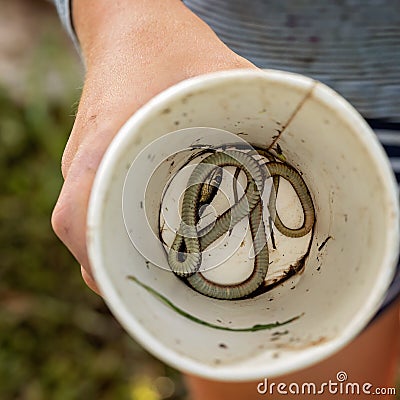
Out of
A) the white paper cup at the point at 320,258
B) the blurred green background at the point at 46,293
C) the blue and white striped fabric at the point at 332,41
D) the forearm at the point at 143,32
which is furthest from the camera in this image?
the blurred green background at the point at 46,293

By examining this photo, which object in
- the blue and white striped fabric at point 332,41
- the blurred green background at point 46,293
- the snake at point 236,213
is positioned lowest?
the blurred green background at point 46,293

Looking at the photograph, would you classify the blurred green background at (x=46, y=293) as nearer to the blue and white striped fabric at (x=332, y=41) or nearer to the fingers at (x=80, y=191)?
the blue and white striped fabric at (x=332, y=41)

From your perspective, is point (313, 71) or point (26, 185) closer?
point (313, 71)

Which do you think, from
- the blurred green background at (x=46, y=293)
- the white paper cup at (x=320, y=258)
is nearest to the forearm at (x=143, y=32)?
the white paper cup at (x=320, y=258)

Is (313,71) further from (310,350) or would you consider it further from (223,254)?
(310,350)

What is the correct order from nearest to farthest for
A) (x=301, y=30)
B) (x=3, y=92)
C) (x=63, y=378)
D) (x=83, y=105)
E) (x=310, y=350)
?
1. (x=310, y=350)
2. (x=83, y=105)
3. (x=301, y=30)
4. (x=63, y=378)
5. (x=3, y=92)

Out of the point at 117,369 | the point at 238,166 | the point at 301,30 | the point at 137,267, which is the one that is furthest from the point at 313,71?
the point at 117,369

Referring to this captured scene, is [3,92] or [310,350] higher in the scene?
[310,350]

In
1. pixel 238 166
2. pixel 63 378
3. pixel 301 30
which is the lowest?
pixel 63 378
